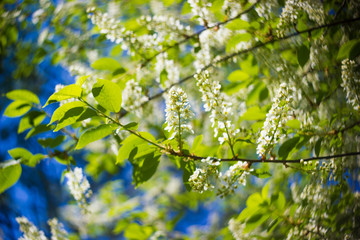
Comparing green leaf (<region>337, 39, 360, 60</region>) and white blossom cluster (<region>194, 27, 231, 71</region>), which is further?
white blossom cluster (<region>194, 27, 231, 71</region>)

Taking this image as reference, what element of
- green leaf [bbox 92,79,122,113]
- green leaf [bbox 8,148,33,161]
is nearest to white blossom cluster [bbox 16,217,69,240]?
green leaf [bbox 8,148,33,161]

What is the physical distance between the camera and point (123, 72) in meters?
1.35

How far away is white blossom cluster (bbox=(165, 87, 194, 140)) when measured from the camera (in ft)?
2.49

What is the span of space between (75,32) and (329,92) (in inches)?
79.1

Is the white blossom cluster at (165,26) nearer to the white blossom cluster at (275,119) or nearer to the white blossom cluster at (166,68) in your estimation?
the white blossom cluster at (166,68)

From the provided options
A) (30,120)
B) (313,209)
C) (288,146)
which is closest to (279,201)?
(313,209)

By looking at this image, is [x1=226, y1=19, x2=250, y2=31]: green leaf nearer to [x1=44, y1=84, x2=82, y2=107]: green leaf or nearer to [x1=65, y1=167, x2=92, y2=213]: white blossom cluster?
[x1=44, y1=84, x2=82, y2=107]: green leaf

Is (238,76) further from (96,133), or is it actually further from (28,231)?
(28,231)

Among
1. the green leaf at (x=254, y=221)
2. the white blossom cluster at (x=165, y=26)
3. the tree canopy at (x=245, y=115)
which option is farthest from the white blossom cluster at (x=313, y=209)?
the white blossom cluster at (x=165, y=26)

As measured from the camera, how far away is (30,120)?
1.23 metres

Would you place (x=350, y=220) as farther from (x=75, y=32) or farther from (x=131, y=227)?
(x=75, y=32)

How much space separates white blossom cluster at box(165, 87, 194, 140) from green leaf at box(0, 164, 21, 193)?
692mm

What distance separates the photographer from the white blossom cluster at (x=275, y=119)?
767 mm

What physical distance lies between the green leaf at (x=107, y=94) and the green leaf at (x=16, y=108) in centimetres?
58
